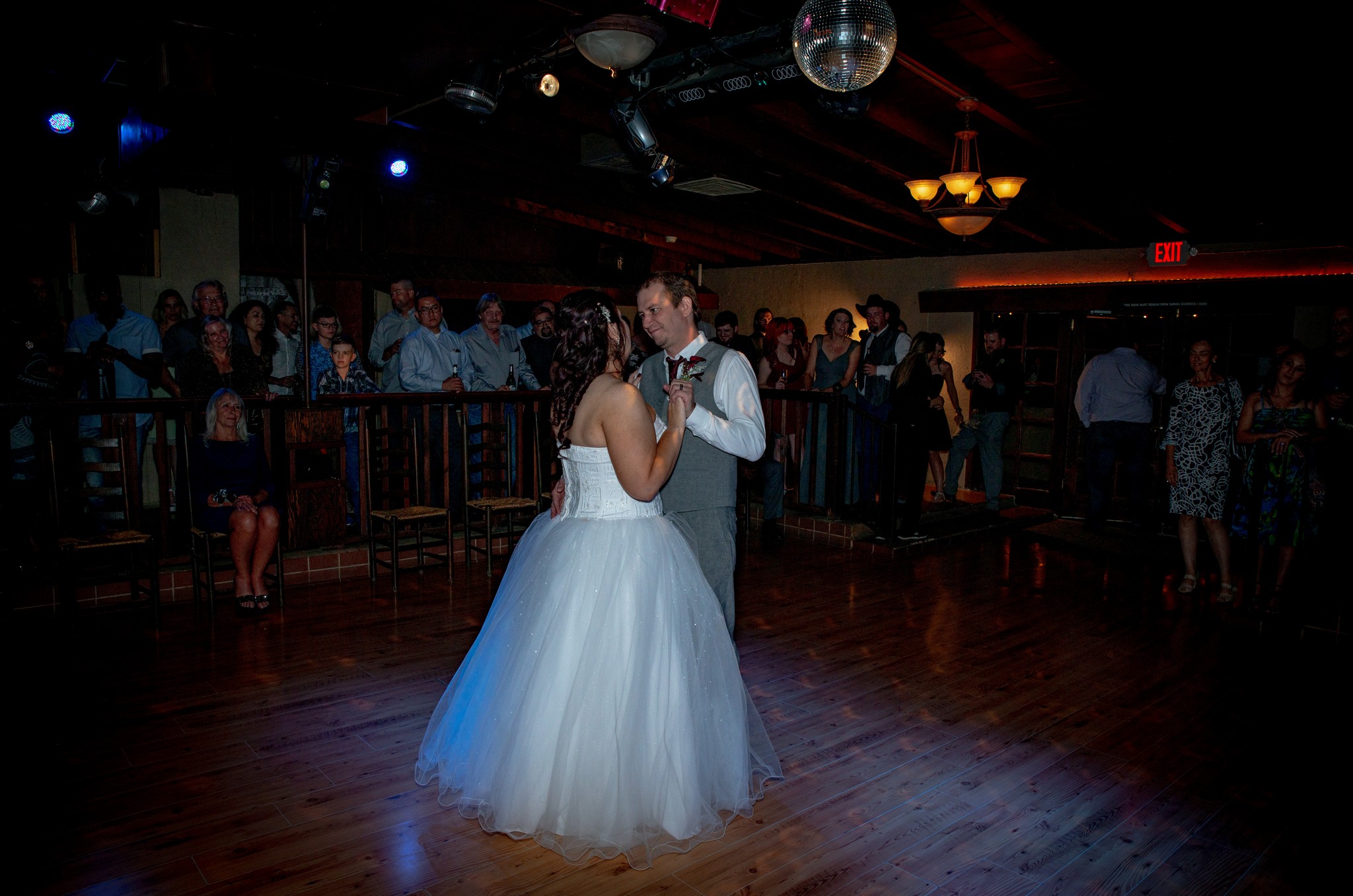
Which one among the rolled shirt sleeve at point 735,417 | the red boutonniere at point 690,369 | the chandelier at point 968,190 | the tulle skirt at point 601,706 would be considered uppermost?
the chandelier at point 968,190

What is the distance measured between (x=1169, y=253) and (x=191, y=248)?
372 inches

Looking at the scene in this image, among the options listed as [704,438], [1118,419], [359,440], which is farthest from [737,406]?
[1118,419]

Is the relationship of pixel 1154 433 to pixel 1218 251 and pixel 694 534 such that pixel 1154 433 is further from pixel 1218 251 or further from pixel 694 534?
pixel 694 534

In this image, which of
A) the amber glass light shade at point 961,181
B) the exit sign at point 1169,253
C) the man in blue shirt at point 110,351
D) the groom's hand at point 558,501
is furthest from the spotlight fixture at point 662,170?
the exit sign at point 1169,253

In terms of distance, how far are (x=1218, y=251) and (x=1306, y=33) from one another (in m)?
4.96

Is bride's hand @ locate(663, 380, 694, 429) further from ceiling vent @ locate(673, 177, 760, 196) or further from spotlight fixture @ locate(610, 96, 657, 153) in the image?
ceiling vent @ locate(673, 177, 760, 196)

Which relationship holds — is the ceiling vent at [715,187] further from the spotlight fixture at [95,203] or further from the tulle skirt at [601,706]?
the tulle skirt at [601,706]

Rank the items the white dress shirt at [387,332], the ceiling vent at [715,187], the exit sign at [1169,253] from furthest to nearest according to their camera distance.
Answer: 1. the exit sign at [1169,253]
2. the ceiling vent at [715,187]
3. the white dress shirt at [387,332]

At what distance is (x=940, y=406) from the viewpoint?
7.66m

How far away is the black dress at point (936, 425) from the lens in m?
6.87

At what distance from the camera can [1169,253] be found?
8.75 m

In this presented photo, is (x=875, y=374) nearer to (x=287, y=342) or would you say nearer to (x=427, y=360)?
(x=427, y=360)

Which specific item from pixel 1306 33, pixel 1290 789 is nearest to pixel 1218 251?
pixel 1306 33

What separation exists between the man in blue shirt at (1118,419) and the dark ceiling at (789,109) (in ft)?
4.61
